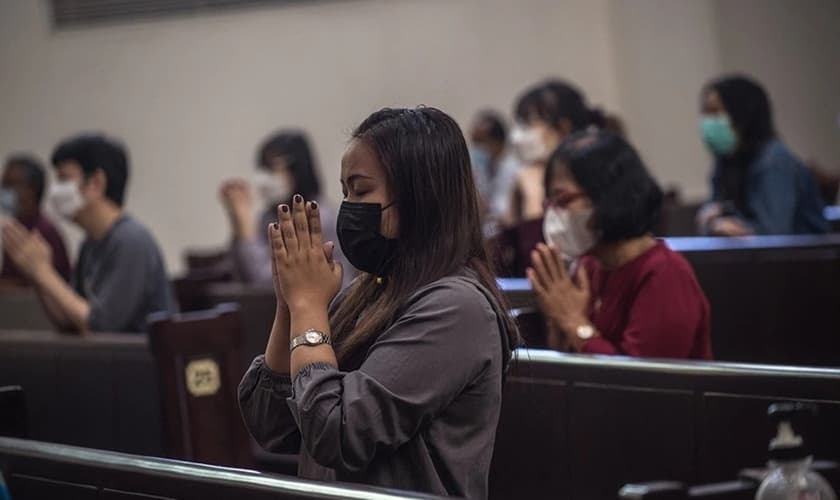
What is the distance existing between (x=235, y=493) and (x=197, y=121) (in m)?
9.47

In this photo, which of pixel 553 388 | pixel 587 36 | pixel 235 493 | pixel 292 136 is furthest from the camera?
pixel 587 36

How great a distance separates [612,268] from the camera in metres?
3.73

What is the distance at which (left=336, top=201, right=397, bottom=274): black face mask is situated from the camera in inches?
96.5

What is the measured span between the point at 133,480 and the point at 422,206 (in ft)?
2.64

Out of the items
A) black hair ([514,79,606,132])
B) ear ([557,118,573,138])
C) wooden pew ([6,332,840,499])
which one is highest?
black hair ([514,79,606,132])

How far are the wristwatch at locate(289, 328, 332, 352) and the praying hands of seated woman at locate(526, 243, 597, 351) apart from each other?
1382 millimetres

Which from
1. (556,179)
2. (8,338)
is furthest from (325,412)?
(8,338)

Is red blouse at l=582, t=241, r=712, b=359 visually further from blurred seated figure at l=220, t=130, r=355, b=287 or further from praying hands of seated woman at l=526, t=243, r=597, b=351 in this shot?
blurred seated figure at l=220, t=130, r=355, b=287

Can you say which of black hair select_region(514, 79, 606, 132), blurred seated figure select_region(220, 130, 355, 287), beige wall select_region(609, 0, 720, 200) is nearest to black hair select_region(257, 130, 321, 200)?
blurred seated figure select_region(220, 130, 355, 287)

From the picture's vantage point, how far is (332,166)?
38.3 ft

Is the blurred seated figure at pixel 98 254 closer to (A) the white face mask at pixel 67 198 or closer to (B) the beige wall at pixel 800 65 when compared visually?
(A) the white face mask at pixel 67 198

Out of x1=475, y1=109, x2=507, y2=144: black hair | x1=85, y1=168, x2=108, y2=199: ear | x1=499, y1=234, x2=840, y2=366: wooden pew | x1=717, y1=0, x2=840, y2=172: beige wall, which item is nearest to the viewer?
x1=499, y1=234, x2=840, y2=366: wooden pew

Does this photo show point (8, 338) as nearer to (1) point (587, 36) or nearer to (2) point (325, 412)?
(2) point (325, 412)

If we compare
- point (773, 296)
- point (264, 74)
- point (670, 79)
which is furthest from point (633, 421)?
point (264, 74)
